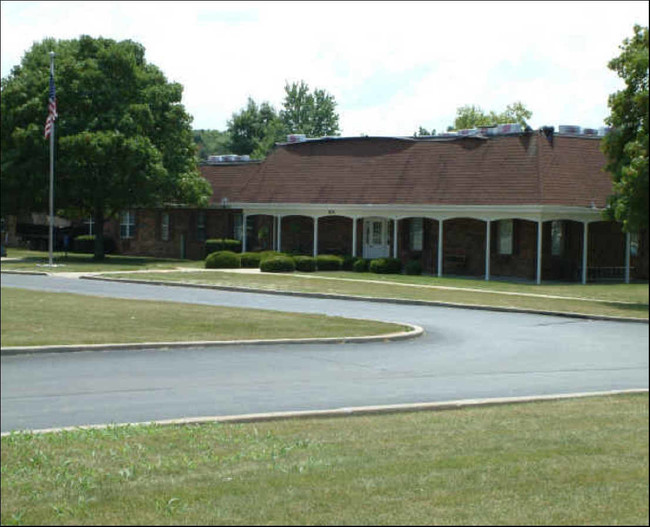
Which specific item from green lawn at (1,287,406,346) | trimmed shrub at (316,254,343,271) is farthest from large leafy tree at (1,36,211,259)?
green lawn at (1,287,406,346)

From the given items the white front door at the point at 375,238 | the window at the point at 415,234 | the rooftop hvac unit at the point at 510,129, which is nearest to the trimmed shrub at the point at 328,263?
the white front door at the point at 375,238

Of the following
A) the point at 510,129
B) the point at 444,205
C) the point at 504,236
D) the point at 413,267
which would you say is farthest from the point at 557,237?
the point at 413,267

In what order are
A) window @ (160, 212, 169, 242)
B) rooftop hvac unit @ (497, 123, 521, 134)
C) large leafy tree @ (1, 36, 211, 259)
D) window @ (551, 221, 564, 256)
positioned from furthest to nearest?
1. window @ (160, 212, 169, 242)
2. large leafy tree @ (1, 36, 211, 259)
3. rooftop hvac unit @ (497, 123, 521, 134)
4. window @ (551, 221, 564, 256)

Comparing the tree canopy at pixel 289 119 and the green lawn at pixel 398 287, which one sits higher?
the tree canopy at pixel 289 119

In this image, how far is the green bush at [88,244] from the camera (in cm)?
5622

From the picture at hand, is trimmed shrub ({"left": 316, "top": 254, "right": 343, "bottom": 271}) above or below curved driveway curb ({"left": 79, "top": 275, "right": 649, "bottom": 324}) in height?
above

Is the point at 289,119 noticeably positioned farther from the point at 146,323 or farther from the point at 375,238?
the point at 146,323

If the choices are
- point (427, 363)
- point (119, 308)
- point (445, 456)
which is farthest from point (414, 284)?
point (445, 456)

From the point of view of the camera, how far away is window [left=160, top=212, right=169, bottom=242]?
5434 cm

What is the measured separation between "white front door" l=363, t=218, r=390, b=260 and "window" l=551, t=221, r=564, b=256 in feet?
26.2

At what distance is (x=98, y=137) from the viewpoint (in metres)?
45.8

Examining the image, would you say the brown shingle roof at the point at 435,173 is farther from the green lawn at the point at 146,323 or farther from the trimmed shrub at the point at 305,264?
the green lawn at the point at 146,323

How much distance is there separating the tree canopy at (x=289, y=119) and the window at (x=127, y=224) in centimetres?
4528

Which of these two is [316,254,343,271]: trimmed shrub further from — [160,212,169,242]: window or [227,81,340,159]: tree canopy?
[227,81,340,159]: tree canopy
